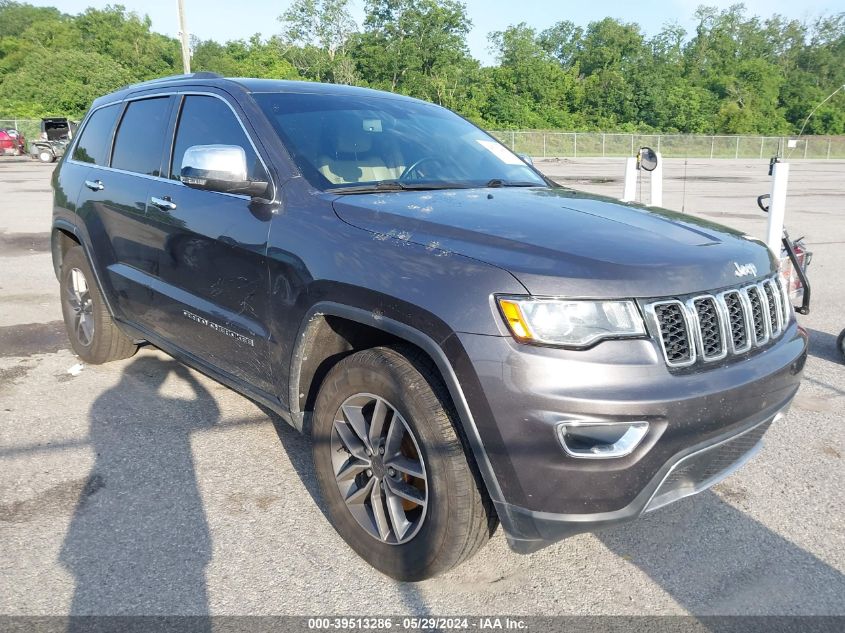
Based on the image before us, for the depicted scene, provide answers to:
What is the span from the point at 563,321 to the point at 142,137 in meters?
3.15

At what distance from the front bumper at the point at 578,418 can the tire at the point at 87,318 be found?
11.5ft

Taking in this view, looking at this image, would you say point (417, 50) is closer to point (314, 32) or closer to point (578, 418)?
point (314, 32)

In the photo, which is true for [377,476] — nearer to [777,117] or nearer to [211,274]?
[211,274]

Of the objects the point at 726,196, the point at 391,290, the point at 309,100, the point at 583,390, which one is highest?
the point at 309,100

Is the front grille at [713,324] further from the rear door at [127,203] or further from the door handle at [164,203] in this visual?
the rear door at [127,203]

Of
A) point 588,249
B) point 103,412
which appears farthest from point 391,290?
point 103,412

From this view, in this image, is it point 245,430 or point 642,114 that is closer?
point 245,430

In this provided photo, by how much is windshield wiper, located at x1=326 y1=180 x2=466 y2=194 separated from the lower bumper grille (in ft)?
5.43

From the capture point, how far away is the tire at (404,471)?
239cm

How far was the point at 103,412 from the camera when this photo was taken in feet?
14.1

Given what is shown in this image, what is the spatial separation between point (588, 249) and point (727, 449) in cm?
88

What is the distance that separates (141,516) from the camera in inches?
123

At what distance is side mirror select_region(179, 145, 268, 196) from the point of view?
3014 millimetres

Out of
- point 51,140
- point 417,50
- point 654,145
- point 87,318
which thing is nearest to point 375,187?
point 87,318
